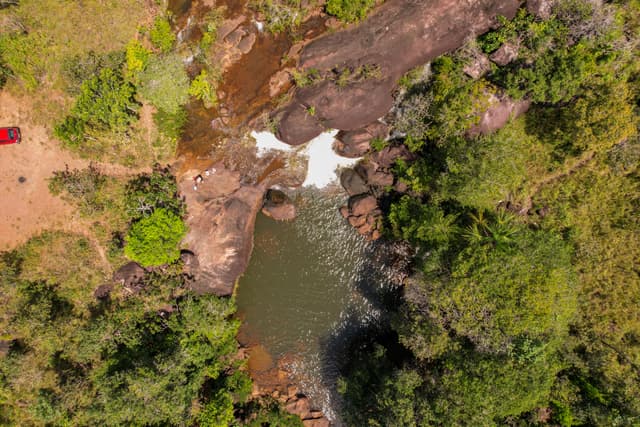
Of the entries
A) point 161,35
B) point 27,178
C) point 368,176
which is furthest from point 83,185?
point 368,176

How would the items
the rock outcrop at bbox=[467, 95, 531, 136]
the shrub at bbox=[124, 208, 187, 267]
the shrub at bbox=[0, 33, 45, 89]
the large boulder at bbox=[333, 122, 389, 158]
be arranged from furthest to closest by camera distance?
the large boulder at bbox=[333, 122, 389, 158] < the shrub at bbox=[0, 33, 45, 89] < the rock outcrop at bbox=[467, 95, 531, 136] < the shrub at bbox=[124, 208, 187, 267]

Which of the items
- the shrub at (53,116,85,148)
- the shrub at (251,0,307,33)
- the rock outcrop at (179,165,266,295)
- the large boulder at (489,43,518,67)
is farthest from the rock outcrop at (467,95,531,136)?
the shrub at (53,116,85,148)

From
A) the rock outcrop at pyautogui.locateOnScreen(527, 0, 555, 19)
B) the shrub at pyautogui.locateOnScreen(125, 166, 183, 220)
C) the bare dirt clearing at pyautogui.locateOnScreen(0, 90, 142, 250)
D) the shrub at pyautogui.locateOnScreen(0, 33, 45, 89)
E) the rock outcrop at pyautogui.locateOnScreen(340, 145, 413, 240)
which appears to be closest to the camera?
the rock outcrop at pyautogui.locateOnScreen(527, 0, 555, 19)

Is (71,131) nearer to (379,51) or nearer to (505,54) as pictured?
(379,51)

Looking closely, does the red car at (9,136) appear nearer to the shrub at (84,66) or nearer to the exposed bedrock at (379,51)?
the shrub at (84,66)

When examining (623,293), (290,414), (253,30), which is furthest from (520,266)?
(253,30)

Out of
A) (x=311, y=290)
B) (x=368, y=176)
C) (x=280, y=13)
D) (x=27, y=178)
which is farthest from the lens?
(x=311, y=290)

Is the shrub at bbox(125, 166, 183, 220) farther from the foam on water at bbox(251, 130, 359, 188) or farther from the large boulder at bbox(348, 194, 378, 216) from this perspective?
the large boulder at bbox(348, 194, 378, 216)
